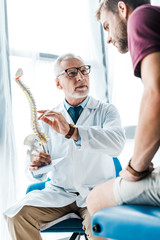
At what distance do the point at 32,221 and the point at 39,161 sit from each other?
362 millimetres

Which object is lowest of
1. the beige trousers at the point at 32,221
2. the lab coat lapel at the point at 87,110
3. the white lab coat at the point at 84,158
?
the beige trousers at the point at 32,221

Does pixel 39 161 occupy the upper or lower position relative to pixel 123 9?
lower

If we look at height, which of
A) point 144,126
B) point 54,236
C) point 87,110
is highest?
point 87,110

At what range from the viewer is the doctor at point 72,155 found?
1691mm

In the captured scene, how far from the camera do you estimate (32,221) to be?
67.2 inches

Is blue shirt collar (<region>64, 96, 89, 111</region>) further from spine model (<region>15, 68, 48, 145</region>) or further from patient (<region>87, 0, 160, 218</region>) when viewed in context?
patient (<region>87, 0, 160, 218</region>)

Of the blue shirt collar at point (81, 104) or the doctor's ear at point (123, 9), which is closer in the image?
the doctor's ear at point (123, 9)

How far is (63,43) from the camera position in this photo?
2.95m

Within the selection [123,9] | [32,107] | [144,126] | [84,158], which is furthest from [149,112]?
[84,158]

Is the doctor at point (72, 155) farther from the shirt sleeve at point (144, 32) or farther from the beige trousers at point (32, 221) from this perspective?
the shirt sleeve at point (144, 32)

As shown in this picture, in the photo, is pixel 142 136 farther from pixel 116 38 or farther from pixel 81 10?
pixel 81 10

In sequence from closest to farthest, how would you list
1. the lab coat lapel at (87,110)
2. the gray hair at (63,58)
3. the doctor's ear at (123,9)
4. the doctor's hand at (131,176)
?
1. the doctor's hand at (131,176)
2. the doctor's ear at (123,9)
3. the lab coat lapel at (87,110)
4. the gray hair at (63,58)

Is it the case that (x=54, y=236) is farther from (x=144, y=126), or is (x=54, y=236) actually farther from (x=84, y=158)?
(x=144, y=126)

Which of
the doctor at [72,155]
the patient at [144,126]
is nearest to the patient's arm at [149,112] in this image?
the patient at [144,126]
